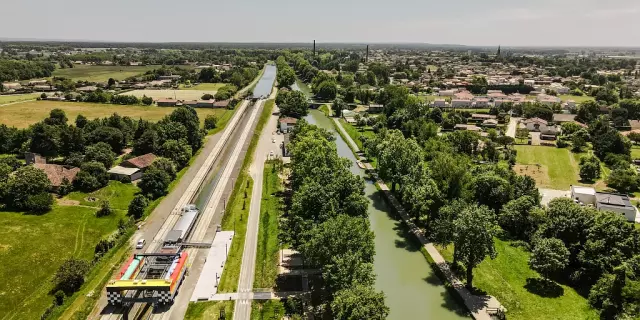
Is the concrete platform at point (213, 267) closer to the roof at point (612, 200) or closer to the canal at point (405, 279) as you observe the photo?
the canal at point (405, 279)

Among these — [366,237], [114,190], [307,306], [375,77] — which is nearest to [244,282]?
[307,306]

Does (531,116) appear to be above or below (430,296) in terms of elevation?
above

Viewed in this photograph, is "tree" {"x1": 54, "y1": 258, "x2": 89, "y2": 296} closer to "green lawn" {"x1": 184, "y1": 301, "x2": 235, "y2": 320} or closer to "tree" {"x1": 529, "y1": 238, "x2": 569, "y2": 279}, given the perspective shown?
"green lawn" {"x1": 184, "y1": 301, "x2": 235, "y2": 320}

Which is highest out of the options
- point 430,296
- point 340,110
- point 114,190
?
point 340,110

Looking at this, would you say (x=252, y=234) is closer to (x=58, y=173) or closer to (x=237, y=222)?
(x=237, y=222)

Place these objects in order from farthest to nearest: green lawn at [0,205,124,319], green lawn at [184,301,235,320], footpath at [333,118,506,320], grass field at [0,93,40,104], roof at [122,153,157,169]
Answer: grass field at [0,93,40,104] → roof at [122,153,157,169] → green lawn at [0,205,124,319] → footpath at [333,118,506,320] → green lawn at [184,301,235,320]

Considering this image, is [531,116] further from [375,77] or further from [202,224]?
[202,224]

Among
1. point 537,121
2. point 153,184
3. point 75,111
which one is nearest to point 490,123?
point 537,121

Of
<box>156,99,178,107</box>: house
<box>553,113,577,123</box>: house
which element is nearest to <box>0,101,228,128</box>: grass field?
<box>156,99,178,107</box>: house

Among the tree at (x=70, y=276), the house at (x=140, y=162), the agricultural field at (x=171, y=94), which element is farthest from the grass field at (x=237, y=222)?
the agricultural field at (x=171, y=94)
